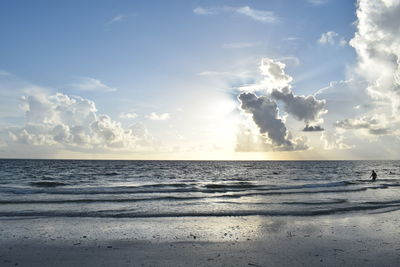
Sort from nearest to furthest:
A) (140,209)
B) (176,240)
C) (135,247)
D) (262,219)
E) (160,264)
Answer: (160,264)
(135,247)
(176,240)
(262,219)
(140,209)

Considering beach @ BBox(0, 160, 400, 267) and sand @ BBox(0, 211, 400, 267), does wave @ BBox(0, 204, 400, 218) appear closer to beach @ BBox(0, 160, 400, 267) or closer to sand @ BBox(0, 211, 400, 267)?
beach @ BBox(0, 160, 400, 267)

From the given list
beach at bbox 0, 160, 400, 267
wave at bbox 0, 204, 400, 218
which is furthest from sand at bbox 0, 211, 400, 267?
wave at bbox 0, 204, 400, 218

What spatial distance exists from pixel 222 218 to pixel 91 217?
7.76m

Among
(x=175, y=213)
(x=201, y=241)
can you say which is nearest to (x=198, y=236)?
(x=201, y=241)

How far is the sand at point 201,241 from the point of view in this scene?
10555 mm

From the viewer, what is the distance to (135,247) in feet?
40.0

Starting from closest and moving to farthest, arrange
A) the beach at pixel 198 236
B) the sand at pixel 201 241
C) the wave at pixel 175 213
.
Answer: the sand at pixel 201 241 < the beach at pixel 198 236 < the wave at pixel 175 213

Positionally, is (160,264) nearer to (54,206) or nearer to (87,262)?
(87,262)

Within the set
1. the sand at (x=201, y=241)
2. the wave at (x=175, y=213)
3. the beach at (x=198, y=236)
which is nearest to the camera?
the sand at (x=201, y=241)

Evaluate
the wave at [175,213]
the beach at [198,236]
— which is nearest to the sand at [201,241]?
the beach at [198,236]

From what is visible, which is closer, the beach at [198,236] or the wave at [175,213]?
the beach at [198,236]

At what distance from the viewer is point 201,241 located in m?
13.0

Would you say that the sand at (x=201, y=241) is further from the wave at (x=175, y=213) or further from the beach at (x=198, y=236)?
the wave at (x=175, y=213)

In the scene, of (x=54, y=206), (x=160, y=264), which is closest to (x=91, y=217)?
(x=54, y=206)
